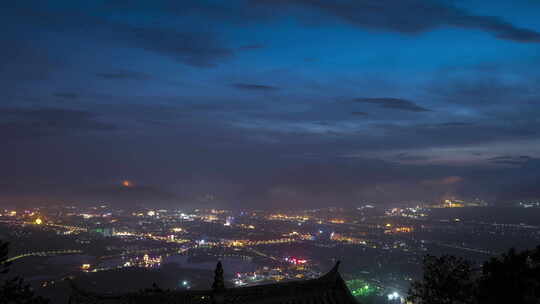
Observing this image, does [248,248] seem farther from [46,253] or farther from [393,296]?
[393,296]

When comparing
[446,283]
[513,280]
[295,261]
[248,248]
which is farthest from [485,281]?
[248,248]

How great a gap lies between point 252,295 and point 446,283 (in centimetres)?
788

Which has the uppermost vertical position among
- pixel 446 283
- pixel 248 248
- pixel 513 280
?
pixel 513 280

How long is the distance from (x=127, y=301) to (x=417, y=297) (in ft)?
32.4

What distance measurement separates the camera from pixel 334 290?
10688 millimetres

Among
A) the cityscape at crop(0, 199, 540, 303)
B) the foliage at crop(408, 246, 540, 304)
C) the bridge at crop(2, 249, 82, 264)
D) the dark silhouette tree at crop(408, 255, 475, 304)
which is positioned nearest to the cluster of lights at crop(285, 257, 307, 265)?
the cityscape at crop(0, 199, 540, 303)

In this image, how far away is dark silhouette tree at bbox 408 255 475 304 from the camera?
45.8ft

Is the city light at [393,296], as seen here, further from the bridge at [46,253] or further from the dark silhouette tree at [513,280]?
the bridge at [46,253]

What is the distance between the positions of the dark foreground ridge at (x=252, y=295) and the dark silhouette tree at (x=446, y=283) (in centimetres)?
533

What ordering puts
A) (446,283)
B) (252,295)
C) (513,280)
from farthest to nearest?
1. (446,283)
2. (513,280)
3. (252,295)

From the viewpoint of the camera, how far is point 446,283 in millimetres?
14266

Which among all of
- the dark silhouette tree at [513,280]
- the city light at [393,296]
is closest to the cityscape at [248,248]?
the city light at [393,296]

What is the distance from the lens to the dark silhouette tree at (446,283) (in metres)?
14.0

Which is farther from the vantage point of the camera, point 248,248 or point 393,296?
point 248,248
